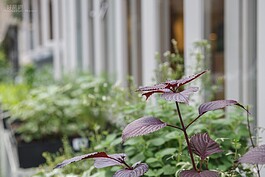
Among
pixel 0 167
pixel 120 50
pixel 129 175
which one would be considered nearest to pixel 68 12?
pixel 120 50

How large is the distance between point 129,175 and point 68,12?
470cm

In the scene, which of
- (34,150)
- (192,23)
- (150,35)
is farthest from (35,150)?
(192,23)

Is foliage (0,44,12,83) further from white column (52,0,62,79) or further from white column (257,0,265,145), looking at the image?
white column (257,0,265,145)

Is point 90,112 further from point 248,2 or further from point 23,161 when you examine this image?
point 248,2

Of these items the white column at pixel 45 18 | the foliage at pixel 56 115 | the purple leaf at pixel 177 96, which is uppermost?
the white column at pixel 45 18

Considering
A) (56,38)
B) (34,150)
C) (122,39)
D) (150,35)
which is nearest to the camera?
(150,35)

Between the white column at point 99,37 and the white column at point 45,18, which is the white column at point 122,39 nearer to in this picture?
the white column at point 99,37

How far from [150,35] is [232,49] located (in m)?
0.59

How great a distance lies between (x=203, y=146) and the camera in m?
1.08

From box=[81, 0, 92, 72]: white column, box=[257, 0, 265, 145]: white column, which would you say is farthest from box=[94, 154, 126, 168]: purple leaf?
box=[81, 0, 92, 72]: white column

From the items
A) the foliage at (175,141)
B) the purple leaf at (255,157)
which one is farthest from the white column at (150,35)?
the purple leaf at (255,157)

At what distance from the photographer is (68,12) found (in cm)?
548

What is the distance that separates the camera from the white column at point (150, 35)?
2717 mm

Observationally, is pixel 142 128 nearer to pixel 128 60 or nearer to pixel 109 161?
pixel 109 161
